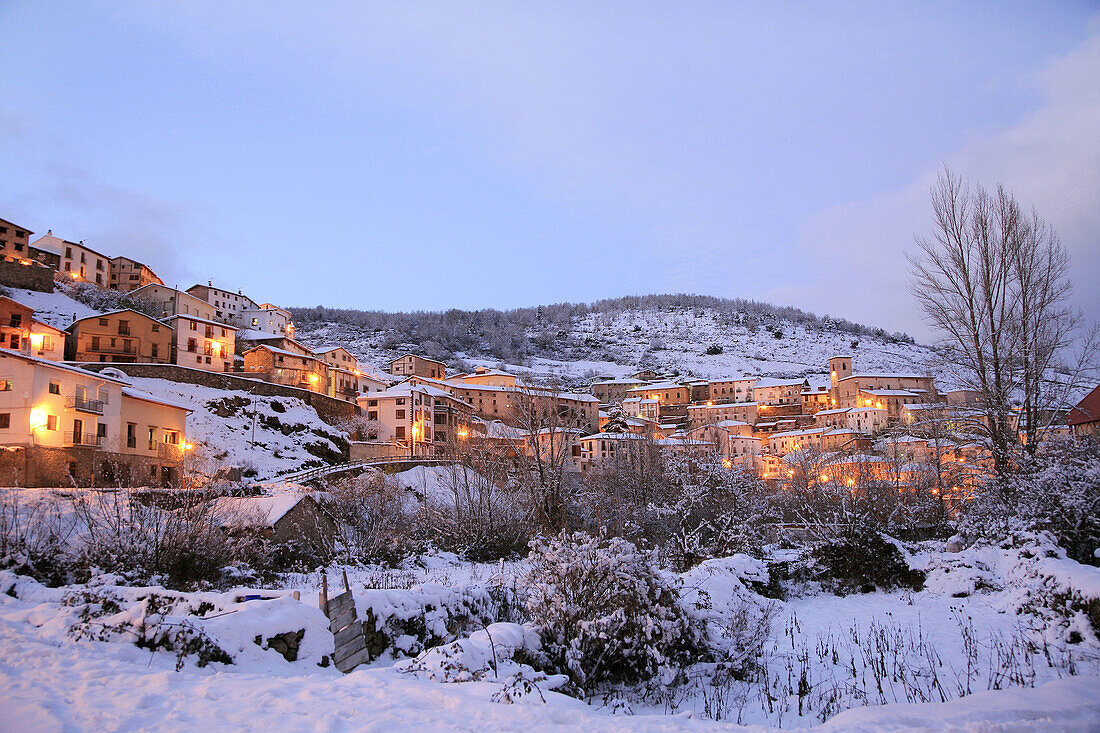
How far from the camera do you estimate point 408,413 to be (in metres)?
60.2

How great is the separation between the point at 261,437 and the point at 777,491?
36994mm

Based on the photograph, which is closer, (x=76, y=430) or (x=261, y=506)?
(x=261, y=506)

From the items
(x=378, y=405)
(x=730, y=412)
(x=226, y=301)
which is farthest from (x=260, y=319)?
(x=730, y=412)

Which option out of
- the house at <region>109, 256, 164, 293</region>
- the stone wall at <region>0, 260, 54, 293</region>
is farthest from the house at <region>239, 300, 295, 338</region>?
the stone wall at <region>0, 260, 54, 293</region>

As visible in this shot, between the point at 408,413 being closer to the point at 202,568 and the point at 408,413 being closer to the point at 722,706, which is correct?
the point at 202,568

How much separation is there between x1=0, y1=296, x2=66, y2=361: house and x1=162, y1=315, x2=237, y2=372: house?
9.66m

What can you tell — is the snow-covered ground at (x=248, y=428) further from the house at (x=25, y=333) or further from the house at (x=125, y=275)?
the house at (x=125, y=275)

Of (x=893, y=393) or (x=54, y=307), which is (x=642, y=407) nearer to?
(x=893, y=393)

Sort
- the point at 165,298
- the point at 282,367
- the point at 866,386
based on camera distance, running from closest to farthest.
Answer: the point at 282,367, the point at 165,298, the point at 866,386

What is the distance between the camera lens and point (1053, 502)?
48.5ft

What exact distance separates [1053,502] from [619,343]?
166 m

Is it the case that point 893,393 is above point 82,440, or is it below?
above

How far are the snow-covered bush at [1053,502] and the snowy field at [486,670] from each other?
5.07 ft

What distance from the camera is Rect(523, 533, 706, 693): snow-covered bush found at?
8.83 metres
